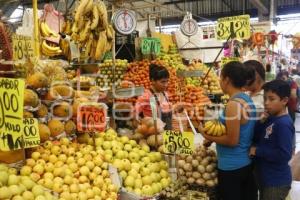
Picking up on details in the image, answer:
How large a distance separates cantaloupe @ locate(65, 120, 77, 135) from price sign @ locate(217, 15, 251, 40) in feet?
12.2

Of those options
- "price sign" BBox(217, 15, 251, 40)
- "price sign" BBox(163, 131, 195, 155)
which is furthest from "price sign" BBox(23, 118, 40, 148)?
"price sign" BBox(217, 15, 251, 40)

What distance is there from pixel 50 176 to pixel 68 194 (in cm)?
21

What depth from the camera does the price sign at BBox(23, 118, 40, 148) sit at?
7.28 ft

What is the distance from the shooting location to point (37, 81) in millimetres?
2643

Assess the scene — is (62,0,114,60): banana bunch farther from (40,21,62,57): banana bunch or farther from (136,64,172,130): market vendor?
(40,21,62,57): banana bunch

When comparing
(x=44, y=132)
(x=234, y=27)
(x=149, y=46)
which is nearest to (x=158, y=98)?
(x=44, y=132)

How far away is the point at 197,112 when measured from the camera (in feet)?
20.6

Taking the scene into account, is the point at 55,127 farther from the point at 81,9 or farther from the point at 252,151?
the point at 81,9

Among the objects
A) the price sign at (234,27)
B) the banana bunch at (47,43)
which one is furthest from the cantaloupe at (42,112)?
the price sign at (234,27)

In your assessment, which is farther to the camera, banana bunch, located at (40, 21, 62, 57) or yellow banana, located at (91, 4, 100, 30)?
banana bunch, located at (40, 21, 62, 57)

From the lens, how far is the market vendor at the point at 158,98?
3615 mm

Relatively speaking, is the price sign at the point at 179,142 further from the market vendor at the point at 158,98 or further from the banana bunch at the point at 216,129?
the market vendor at the point at 158,98

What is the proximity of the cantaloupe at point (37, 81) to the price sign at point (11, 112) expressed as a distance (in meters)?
0.65

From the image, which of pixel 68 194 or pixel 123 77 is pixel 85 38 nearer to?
pixel 68 194
